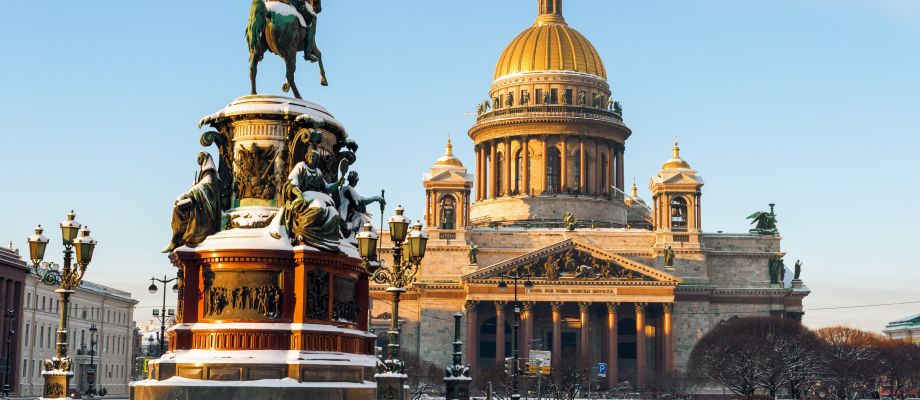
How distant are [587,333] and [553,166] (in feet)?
77.7

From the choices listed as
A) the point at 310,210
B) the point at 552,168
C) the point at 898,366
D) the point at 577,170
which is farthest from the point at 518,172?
the point at 310,210

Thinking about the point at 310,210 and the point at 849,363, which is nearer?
the point at 310,210

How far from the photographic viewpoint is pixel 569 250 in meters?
120

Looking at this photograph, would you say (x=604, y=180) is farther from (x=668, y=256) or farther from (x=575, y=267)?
(x=575, y=267)

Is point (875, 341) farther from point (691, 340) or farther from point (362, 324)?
point (362, 324)

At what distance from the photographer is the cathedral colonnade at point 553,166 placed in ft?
450

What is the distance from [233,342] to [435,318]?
98657 millimetres

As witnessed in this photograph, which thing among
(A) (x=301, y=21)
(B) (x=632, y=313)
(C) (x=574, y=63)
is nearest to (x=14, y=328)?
(B) (x=632, y=313)

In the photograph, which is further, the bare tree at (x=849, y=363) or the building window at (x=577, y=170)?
the building window at (x=577, y=170)

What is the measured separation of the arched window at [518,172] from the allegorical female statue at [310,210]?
112566 millimetres

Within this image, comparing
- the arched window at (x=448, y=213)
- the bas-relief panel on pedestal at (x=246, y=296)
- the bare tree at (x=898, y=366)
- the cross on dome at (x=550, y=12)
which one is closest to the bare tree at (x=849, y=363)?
the bare tree at (x=898, y=366)

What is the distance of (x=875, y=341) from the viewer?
388 feet

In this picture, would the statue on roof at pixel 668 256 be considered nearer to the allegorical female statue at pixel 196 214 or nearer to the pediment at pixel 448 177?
the pediment at pixel 448 177

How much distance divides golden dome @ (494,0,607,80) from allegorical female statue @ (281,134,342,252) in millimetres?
114925
